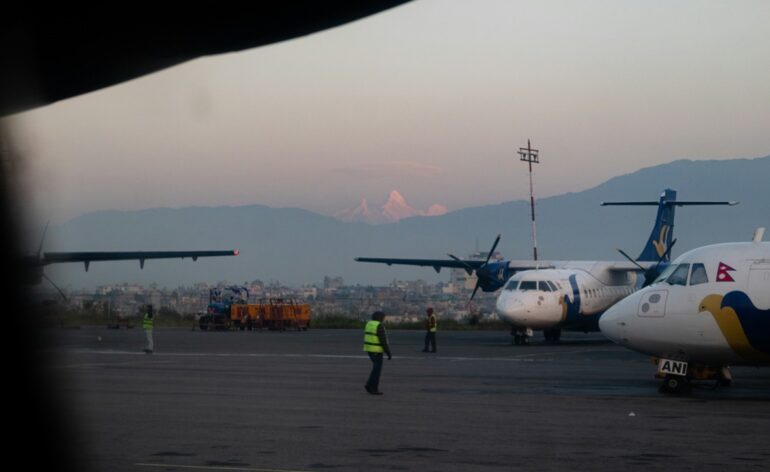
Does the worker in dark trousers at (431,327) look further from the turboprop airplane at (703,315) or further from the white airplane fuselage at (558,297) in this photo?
the turboprop airplane at (703,315)

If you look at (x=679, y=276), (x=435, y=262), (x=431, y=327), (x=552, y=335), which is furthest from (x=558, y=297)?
(x=679, y=276)

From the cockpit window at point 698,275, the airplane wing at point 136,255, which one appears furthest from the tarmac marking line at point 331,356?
the airplane wing at point 136,255

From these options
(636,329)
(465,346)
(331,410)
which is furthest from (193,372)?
(465,346)

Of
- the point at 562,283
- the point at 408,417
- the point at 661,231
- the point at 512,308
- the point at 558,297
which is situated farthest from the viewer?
the point at 661,231

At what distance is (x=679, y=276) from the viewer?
1864 centimetres

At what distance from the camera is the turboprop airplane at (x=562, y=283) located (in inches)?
1430

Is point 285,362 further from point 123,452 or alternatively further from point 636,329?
point 123,452

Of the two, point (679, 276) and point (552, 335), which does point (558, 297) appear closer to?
point (552, 335)

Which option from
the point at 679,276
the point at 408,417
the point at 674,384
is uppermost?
the point at 679,276

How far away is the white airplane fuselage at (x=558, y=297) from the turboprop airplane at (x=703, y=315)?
54.5 ft

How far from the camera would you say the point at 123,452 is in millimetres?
11562

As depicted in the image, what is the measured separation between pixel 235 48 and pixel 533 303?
33.7m

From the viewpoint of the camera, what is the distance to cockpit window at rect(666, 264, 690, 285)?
18531mm

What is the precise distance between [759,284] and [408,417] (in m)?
6.46
